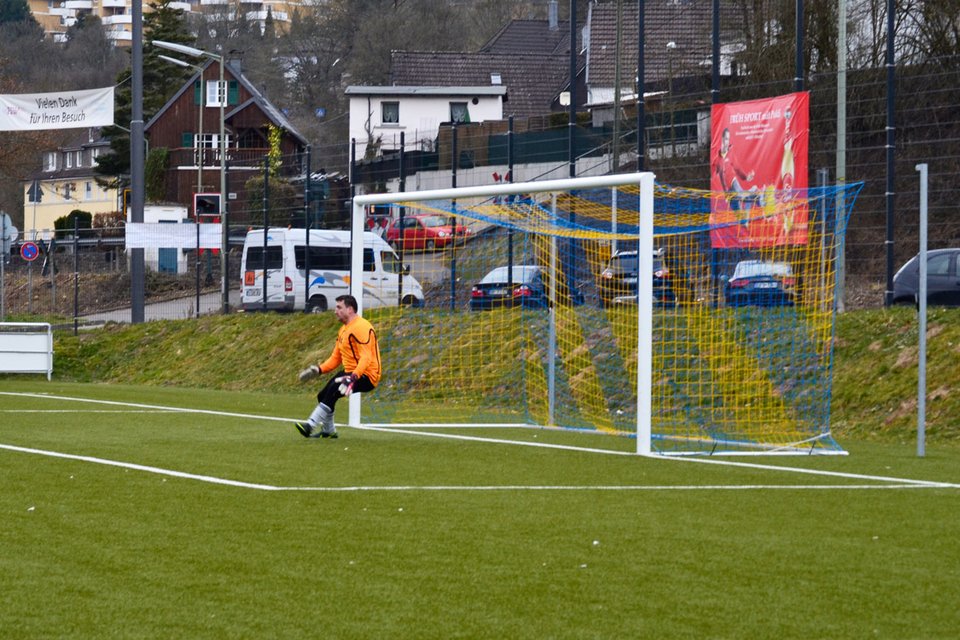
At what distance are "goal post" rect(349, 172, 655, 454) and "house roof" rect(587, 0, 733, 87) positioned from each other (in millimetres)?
15530

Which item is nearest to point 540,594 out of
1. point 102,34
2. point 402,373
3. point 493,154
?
point 402,373

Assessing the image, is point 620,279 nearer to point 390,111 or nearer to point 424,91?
point 424,91

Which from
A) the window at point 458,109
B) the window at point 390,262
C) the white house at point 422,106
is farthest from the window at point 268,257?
the window at point 458,109

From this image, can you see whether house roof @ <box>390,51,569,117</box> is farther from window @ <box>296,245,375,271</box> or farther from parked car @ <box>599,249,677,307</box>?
parked car @ <box>599,249,677,307</box>

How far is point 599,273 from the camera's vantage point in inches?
710

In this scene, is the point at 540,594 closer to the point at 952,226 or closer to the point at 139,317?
the point at 952,226

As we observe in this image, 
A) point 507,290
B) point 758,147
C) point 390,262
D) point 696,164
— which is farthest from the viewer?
point 696,164

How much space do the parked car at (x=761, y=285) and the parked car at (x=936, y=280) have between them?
4695mm

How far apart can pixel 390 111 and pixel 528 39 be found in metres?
14.4

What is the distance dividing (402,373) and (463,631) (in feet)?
43.4

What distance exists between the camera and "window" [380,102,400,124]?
76.6 m

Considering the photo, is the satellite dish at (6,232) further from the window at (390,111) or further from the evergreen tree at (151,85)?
the window at (390,111)

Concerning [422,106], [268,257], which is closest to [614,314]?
[268,257]

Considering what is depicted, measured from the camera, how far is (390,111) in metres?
76.8
